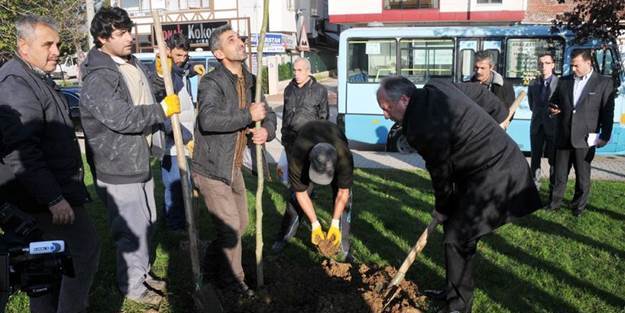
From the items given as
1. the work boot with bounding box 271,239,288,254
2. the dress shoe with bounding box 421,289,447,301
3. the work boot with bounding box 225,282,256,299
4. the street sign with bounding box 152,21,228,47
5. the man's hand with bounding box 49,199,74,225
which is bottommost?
the dress shoe with bounding box 421,289,447,301

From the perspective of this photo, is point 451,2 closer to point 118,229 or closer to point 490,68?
point 490,68

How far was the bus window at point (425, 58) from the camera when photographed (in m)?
10.1

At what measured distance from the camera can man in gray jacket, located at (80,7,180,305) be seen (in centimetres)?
307

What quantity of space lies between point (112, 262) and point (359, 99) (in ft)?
23.0

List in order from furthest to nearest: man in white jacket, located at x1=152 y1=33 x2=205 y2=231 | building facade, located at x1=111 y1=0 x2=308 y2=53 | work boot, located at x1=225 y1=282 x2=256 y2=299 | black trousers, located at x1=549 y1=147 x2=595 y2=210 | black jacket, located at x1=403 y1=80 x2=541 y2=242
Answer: building facade, located at x1=111 y1=0 x2=308 y2=53 < black trousers, located at x1=549 y1=147 x2=595 y2=210 < man in white jacket, located at x1=152 y1=33 x2=205 y2=231 < work boot, located at x1=225 y1=282 x2=256 y2=299 < black jacket, located at x1=403 y1=80 x2=541 y2=242

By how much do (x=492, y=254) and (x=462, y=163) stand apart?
1710 mm

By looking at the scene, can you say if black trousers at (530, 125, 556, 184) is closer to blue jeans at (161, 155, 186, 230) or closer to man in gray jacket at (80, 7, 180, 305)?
blue jeans at (161, 155, 186, 230)

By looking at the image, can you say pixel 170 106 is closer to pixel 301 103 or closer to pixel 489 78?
pixel 301 103

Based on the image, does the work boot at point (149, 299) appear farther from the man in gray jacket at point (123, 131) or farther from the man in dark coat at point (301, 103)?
the man in dark coat at point (301, 103)

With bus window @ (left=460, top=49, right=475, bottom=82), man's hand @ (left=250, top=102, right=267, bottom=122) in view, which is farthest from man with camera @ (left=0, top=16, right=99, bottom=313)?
bus window @ (left=460, top=49, right=475, bottom=82)

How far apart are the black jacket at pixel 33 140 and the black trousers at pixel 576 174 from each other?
4.93 metres

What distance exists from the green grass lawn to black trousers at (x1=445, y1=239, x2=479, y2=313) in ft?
0.79

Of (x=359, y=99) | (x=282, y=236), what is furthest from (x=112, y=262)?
(x=359, y=99)

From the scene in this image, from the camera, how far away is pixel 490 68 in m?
5.29
